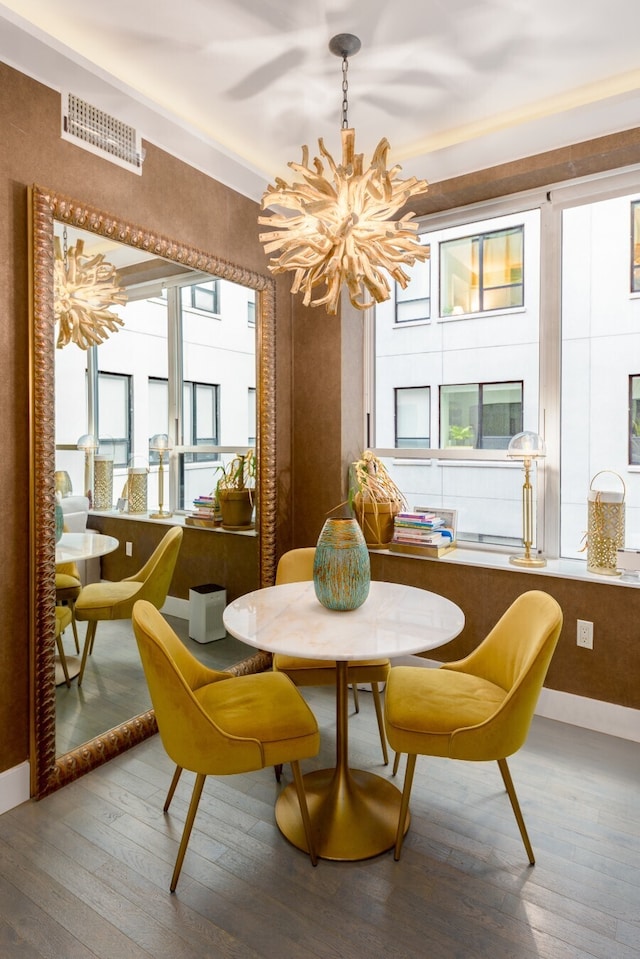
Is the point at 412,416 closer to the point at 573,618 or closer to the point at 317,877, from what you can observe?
the point at 573,618

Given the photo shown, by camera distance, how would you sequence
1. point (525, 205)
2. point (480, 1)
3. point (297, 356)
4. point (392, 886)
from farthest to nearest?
point (297, 356) < point (525, 205) < point (480, 1) < point (392, 886)

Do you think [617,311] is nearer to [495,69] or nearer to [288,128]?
[495,69]

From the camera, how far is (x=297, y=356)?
3.50 metres

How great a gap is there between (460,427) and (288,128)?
5.83 feet

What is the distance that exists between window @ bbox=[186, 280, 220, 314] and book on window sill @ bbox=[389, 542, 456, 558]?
1594 mm

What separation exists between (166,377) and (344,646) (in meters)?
1.58

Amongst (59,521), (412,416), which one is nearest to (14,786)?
(59,521)

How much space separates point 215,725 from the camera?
1646 millimetres

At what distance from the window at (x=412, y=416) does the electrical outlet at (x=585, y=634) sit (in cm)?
129

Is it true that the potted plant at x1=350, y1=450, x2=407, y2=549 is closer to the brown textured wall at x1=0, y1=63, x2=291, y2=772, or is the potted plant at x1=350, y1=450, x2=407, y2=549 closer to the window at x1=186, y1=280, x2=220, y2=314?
the window at x1=186, y1=280, x2=220, y2=314

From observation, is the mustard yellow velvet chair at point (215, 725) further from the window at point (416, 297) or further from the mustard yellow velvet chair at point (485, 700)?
the window at point (416, 297)

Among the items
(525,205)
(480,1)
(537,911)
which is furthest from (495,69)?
(537,911)

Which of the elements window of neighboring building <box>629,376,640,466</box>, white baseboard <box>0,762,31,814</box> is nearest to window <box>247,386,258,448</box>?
white baseboard <box>0,762,31,814</box>

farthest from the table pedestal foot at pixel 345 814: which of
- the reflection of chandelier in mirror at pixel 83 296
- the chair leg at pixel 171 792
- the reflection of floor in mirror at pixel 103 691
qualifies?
the reflection of chandelier in mirror at pixel 83 296
